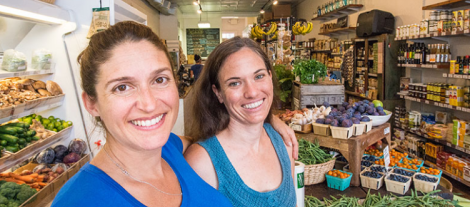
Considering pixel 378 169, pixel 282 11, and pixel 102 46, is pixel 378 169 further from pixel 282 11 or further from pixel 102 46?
pixel 282 11

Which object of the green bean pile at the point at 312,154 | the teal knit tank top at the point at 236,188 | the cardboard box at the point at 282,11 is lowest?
the green bean pile at the point at 312,154

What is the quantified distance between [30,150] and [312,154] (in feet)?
6.94

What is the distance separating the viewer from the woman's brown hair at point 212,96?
1.70m

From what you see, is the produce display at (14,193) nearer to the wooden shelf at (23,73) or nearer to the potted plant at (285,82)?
the wooden shelf at (23,73)

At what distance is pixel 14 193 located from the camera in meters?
2.00

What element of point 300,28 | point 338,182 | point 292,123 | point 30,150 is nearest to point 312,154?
point 338,182

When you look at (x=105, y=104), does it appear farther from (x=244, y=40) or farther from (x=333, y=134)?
(x=333, y=134)

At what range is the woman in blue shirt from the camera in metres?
→ 0.98

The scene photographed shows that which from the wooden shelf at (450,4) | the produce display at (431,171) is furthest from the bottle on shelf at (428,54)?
the produce display at (431,171)

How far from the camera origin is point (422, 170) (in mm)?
2887

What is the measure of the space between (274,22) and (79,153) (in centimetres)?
603

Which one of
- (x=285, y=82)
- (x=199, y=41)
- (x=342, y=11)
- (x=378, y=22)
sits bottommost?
(x=285, y=82)

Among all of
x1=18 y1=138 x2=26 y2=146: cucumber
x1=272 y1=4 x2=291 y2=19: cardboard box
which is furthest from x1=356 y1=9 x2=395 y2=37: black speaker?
x1=18 y1=138 x2=26 y2=146: cucumber

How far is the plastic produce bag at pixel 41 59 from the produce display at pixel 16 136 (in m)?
0.49
